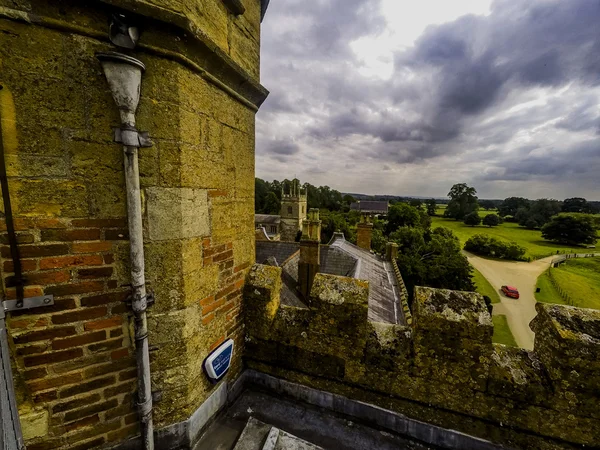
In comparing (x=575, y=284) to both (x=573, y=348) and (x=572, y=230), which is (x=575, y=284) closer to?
(x=572, y=230)

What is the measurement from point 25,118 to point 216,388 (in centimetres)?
234

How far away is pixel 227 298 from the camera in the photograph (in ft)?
7.57

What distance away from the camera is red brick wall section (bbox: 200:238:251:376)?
6.79ft

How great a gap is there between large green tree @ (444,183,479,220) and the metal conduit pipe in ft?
317

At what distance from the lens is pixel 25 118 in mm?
1355

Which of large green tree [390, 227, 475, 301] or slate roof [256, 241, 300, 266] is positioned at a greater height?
slate roof [256, 241, 300, 266]

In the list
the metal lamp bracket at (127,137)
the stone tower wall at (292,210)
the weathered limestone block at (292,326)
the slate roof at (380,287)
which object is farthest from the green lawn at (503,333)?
the stone tower wall at (292,210)

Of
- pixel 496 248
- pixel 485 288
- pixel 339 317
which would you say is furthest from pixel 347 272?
pixel 496 248

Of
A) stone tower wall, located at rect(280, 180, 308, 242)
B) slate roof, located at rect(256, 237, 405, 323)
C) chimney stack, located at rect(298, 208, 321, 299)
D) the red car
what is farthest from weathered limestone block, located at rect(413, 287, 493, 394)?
stone tower wall, located at rect(280, 180, 308, 242)

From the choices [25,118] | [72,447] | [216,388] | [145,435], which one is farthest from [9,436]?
[25,118]

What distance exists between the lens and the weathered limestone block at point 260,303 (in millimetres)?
2535

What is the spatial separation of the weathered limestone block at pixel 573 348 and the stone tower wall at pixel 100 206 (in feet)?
8.77

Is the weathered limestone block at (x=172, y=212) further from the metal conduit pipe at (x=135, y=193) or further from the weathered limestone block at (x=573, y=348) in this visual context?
the weathered limestone block at (x=573, y=348)

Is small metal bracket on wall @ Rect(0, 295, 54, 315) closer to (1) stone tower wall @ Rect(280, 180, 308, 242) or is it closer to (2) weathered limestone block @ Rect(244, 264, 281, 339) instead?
(2) weathered limestone block @ Rect(244, 264, 281, 339)
